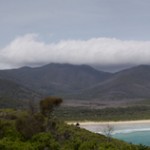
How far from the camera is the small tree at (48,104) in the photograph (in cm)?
7931

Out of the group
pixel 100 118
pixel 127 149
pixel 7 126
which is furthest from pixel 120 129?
pixel 127 149

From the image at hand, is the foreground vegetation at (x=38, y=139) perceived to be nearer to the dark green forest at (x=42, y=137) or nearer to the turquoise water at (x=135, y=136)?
the dark green forest at (x=42, y=137)

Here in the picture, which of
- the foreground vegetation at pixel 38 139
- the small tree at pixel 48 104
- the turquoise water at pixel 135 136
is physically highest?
the small tree at pixel 48 104

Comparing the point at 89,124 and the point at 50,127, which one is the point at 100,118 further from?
the point at 50,127

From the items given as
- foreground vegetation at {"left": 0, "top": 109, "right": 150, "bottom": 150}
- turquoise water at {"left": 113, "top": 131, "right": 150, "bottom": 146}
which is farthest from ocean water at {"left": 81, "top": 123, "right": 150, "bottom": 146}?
foreground vegetation at {"left": 0, "top": 109, "right": 150, "bottom": 150}

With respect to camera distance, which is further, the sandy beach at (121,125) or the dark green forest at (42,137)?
the sandy beach at (121,125)

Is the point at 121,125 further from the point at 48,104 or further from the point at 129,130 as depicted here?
the point at 48,104

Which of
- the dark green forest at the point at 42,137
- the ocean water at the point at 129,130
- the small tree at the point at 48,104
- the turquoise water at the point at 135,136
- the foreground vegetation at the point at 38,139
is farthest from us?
the ocean water at the point at 129,130

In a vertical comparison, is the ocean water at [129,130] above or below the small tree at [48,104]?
below

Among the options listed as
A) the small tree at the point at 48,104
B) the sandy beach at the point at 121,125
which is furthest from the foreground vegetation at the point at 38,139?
the sandy beach at the point at 121,125

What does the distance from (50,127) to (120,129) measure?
9296 cm

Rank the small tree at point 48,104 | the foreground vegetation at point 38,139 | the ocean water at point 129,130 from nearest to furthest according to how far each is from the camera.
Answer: the foreground vegetation at point 38,139 → the small tree at point 48,104 → the ocean water at point 129,130

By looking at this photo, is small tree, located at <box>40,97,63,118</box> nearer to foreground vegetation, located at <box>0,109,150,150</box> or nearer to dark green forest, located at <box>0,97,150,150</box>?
dark green forest, located at <box>0,97,150,150</box>

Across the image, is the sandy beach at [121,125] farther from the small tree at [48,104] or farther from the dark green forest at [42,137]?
the dark green forest at [42,137]
